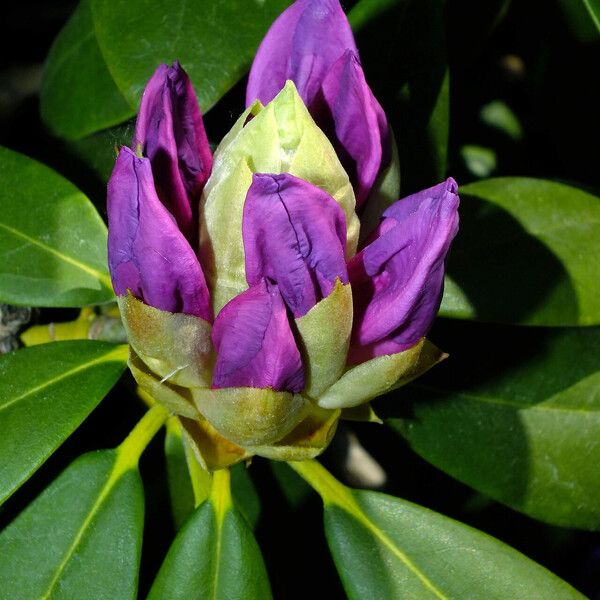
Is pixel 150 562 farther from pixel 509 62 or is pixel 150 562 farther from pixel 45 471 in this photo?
pixel 509 62

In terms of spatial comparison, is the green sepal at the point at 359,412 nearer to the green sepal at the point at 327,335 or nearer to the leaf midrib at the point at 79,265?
the green sepal at the point at 327,335

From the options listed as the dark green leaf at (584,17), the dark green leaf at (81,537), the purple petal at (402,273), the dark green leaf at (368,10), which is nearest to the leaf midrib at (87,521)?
the dark green leaf at (81,537)

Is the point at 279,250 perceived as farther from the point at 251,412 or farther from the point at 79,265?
the point at 79,265

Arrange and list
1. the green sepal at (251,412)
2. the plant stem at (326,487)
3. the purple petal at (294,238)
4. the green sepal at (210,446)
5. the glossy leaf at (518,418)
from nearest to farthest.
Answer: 1. the purple petal at (294,238)
2. the green sepal at (251,412)
3. the green sepal at (210,446)
4. the plant stem at (326,487)
5. the glossy leaf at (518,418)

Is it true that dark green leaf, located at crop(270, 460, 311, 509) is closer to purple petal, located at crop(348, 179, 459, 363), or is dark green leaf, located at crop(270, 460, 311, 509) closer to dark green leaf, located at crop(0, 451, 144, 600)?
dark green leaf, located at crop(0, 451, 144, 600)

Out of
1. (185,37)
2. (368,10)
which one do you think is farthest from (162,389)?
(368,10)

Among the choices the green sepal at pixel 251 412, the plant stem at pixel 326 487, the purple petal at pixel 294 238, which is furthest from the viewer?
the plant stem at pixel 326 487

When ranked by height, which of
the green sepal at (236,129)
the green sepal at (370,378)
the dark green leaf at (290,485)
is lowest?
the dark green leaf at (290,485)
